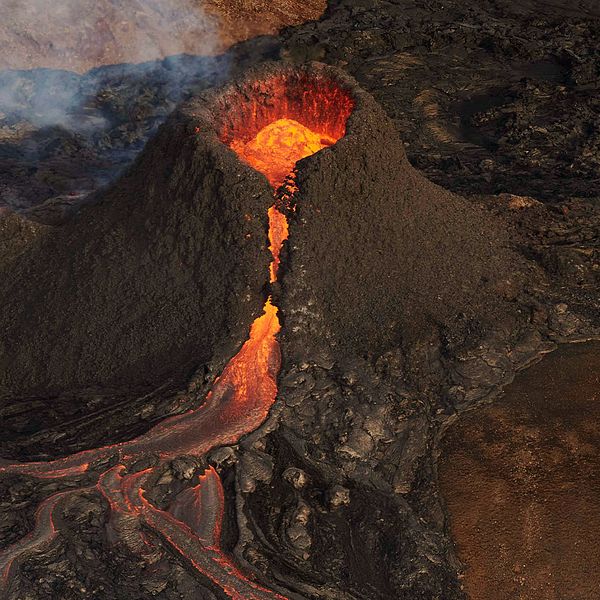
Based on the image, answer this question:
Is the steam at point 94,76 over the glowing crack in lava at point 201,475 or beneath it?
over

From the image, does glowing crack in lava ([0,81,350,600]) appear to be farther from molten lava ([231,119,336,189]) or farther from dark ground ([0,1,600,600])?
dark ground ([0,1,600,600])

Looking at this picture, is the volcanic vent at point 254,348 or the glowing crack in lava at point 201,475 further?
the volcanic vent at point 254,348

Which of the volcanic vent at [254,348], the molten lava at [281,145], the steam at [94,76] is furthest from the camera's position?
the steam at [94,76]

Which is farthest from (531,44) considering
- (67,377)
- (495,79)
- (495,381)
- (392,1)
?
(67,377)

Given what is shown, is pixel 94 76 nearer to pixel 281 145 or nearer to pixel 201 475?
pixel 281 145

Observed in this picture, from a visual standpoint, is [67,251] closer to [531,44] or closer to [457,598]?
[457,598]

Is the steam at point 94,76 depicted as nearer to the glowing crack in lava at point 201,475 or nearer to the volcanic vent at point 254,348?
the volcanic vent at point 254,348

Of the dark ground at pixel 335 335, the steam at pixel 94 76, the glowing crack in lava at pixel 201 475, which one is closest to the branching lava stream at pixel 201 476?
the glowing crack in lava at pixel 201 475

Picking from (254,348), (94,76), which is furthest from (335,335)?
(94,76)

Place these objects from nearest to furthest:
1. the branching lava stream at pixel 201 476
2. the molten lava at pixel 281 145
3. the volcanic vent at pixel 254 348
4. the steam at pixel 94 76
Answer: the branching lava stream at pixel 201 476, the volcanic vent at pixel 254 348, the molten lava at pixel 281 145, the steam at pixel 94 76
